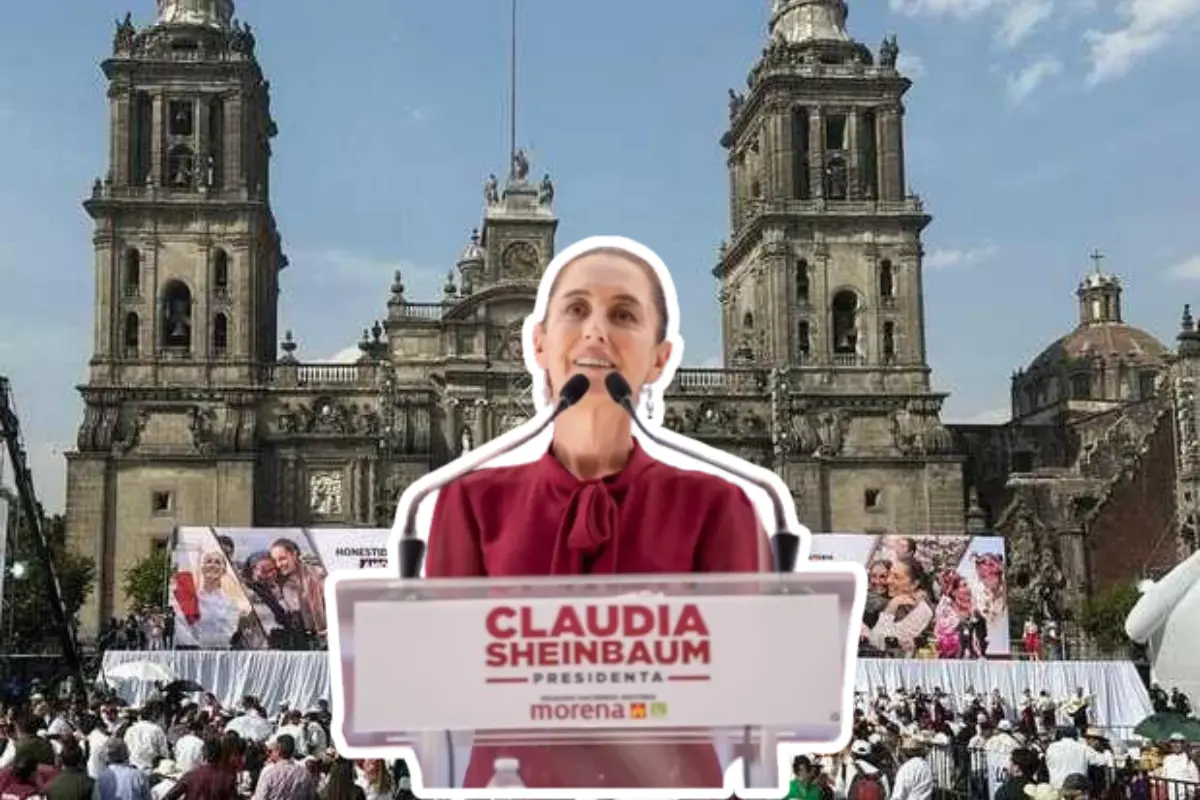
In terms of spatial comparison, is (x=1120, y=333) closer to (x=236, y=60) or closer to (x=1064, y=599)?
(x=1064, y=599)

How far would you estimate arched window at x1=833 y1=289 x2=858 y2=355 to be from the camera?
172 ft

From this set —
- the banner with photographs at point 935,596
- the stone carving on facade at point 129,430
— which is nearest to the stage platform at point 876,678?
the banner with photographs at point 935,596

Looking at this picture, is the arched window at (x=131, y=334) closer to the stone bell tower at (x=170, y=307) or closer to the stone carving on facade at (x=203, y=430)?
the stone bell tower at (x=170, y=307)

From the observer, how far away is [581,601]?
4.54 metres

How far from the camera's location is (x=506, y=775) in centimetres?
464

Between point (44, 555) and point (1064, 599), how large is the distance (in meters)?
32.4

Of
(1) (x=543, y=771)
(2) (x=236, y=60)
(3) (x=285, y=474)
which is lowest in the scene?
Result: (1) (x=543, y=771)

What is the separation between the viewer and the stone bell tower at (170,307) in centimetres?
4856

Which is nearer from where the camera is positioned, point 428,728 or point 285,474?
point 428,728

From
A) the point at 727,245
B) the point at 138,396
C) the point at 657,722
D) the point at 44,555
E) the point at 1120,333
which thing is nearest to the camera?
the point at 657,722

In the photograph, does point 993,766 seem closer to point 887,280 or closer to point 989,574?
point 989,574

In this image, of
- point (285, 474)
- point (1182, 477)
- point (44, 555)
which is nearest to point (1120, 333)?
point (1182, 477)

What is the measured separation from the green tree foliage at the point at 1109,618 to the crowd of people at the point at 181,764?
104 ft

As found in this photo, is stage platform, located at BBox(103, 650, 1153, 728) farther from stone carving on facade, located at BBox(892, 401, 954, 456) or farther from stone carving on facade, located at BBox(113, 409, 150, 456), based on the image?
stone carving on facade, located at BBox(892, 401, 954, 456)
